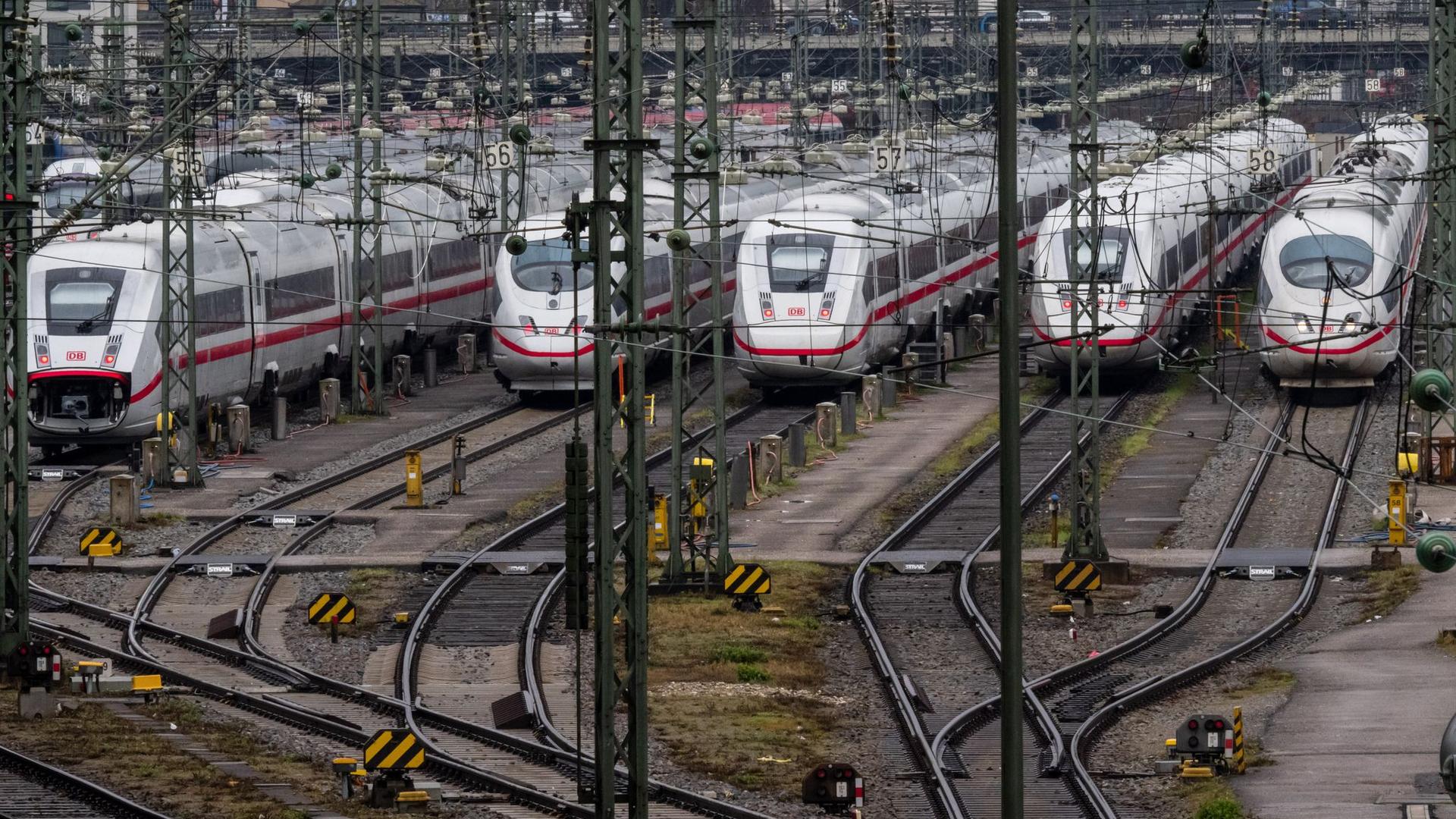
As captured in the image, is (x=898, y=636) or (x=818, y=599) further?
(x=818, y=599)

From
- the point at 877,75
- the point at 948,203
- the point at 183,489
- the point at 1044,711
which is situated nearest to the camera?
the point at 1044,711

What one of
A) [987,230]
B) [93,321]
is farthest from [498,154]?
[987,230]

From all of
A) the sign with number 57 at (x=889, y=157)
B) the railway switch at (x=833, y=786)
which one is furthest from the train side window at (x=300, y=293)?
the railway switch at (x=833, y=786)

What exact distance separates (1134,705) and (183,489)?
1932cm

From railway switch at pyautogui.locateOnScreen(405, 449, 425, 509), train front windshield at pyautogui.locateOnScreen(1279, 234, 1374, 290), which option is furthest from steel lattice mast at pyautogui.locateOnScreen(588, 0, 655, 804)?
train front windshield at pyautogui.locateOnScreen(1279, 234, 1374, 290)

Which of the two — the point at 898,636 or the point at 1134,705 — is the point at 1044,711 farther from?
the point at 898,636

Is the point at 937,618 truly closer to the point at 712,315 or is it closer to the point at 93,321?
the point at 712,315

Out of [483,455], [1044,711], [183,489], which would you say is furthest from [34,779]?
[483,455]

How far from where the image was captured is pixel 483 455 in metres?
41.2

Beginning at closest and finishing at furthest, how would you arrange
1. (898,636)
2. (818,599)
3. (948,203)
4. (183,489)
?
(898,636) < (818,599) < (183,489) < (948,203)

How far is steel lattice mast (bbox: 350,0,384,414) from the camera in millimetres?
44250

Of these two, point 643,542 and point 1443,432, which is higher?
point 643,542

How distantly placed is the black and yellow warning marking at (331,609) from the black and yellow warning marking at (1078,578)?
833 cm

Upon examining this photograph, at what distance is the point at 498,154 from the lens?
46.7 meters
